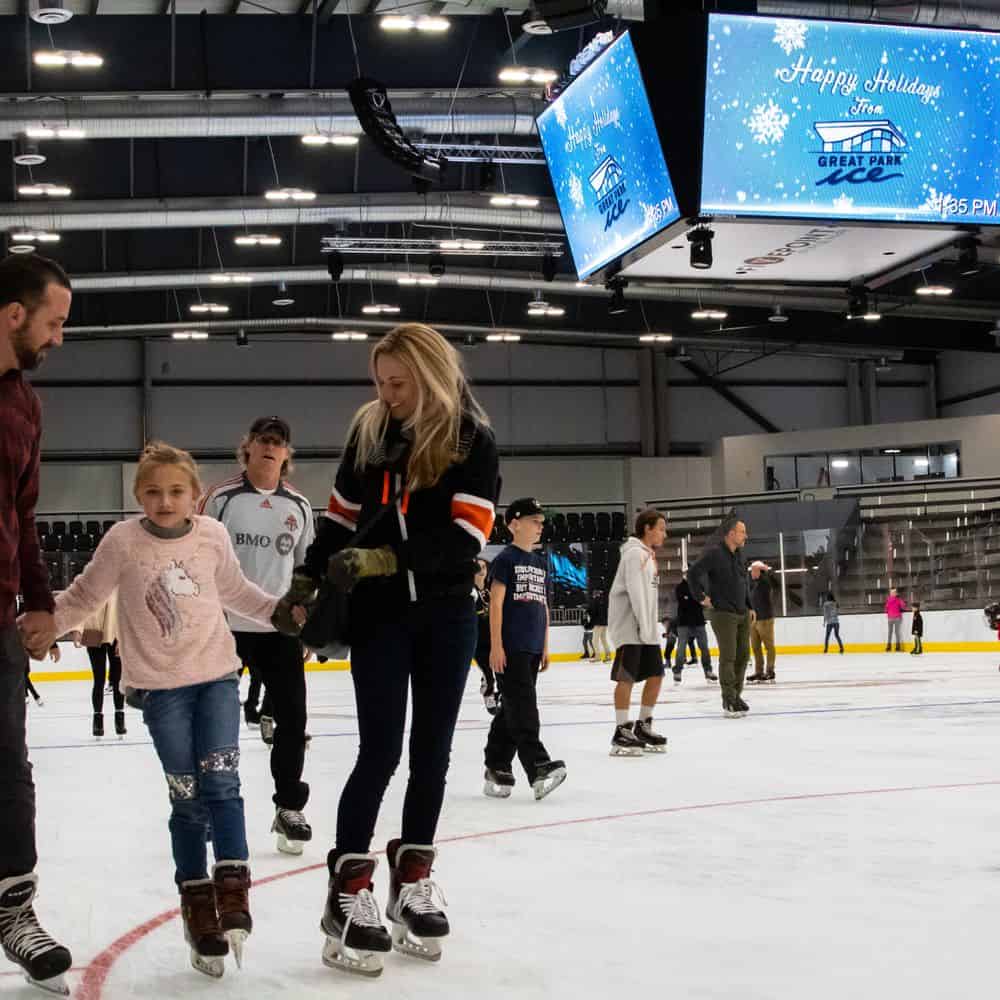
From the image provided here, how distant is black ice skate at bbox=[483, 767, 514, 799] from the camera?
6.53 m

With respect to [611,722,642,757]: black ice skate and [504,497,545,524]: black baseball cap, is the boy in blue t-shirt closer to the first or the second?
[504,497,545,524]: black baseball cap

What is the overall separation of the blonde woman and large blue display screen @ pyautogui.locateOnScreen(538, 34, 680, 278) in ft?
27.1

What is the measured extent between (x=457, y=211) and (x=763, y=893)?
60.0 ft

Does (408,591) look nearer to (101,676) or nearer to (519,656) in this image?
(519,656)

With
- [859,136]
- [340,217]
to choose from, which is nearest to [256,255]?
[340,217]

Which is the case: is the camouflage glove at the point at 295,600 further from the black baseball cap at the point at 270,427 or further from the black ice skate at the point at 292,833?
the black baseball cap at the point at 270,427

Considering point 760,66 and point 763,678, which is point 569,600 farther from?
point 760,66

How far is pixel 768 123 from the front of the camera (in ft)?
36.1

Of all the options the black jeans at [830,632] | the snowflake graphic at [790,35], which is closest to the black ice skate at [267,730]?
the snowflake graphic at [790,35]

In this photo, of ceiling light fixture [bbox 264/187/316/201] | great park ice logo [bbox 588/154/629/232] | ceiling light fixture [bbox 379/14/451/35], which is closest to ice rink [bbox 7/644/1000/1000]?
great park ice logo [bbox 588/154/629/232]

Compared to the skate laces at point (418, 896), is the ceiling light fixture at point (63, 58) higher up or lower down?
higher up

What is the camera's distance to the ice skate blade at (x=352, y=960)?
311 cm

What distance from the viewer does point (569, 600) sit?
27.4 metres

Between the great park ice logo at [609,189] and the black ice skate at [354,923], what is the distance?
9329mm
